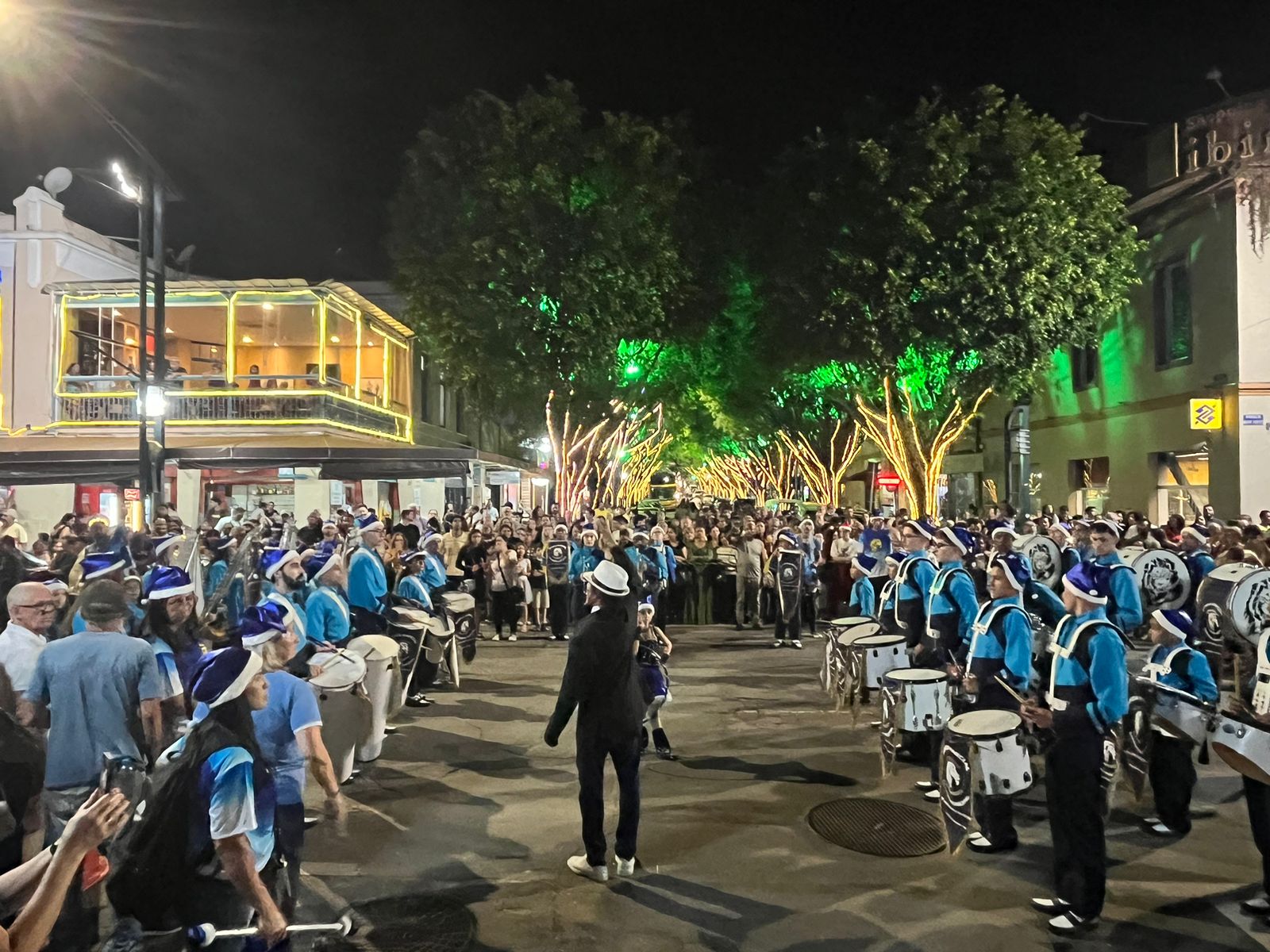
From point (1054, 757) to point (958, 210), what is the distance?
50.2 ft

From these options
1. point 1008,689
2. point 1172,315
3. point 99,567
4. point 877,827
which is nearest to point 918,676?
point 1008,689

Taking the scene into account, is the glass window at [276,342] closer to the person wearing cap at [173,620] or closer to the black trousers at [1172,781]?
the person wearing cap at [173,620]

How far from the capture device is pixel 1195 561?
10.2 metres

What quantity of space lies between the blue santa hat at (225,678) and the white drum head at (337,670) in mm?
2652

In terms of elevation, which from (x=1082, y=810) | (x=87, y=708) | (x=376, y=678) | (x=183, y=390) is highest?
(x=183, y=390)

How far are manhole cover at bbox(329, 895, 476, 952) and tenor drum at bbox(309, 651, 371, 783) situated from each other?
1019 millimetres

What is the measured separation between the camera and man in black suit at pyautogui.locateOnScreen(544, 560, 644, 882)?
5742 mm

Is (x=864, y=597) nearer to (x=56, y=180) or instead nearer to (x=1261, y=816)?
(x=1261, y=816)

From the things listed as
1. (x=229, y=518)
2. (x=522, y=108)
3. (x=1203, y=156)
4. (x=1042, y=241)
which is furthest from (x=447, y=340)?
(x=1203, y=156)

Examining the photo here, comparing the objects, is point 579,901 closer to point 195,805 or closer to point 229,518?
point 195,805

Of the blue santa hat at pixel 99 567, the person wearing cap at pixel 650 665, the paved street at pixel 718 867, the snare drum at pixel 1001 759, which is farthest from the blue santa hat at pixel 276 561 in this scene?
the snare drum at pixel 1001 759

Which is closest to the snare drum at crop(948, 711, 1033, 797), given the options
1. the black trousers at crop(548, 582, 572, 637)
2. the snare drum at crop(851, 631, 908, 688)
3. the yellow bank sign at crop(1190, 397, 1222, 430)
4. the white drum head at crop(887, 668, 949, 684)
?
the white drum head at crop(887, 668, 949, 684)

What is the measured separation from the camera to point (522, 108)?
22.0 m

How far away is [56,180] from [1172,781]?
29.8 meters
